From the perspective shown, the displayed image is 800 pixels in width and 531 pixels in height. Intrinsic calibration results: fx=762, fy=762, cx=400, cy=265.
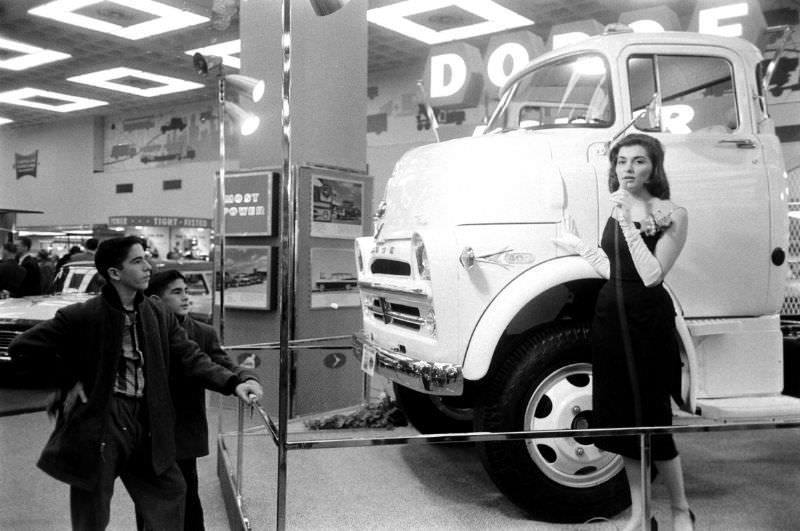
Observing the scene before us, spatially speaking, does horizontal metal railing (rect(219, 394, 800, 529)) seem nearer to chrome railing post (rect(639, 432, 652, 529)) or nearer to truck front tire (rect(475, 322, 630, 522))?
chrome railing post (rect(639, 432, 652, 529))

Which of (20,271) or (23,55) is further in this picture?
(23,55)

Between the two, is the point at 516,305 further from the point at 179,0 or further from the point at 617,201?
the point at 179,0

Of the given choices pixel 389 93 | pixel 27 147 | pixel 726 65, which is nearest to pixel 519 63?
pixel 726 65

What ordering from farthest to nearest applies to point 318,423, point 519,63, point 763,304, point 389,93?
point 389,93 < point 519,63 < point 318,423 < point 763,304

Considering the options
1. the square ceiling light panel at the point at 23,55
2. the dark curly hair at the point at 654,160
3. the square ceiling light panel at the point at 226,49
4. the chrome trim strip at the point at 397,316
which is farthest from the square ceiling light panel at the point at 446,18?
the dark curly hair at the point at 654,160

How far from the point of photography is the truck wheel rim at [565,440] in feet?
11.2

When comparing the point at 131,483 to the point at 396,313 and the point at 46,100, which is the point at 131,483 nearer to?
the point at 396,313

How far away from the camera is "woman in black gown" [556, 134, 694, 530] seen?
277 cm

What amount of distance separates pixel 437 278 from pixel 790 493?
2256 millimetres

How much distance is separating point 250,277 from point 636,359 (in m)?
3.93

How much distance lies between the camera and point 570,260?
11.3 ft

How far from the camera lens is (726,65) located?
3963mm

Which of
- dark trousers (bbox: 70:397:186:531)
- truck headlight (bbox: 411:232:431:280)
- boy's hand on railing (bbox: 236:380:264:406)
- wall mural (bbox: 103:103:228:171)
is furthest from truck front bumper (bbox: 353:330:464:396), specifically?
wall mural (bbox: 103:103:228:171)

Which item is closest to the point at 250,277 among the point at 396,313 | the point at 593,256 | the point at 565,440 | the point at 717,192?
the point at 396,313
